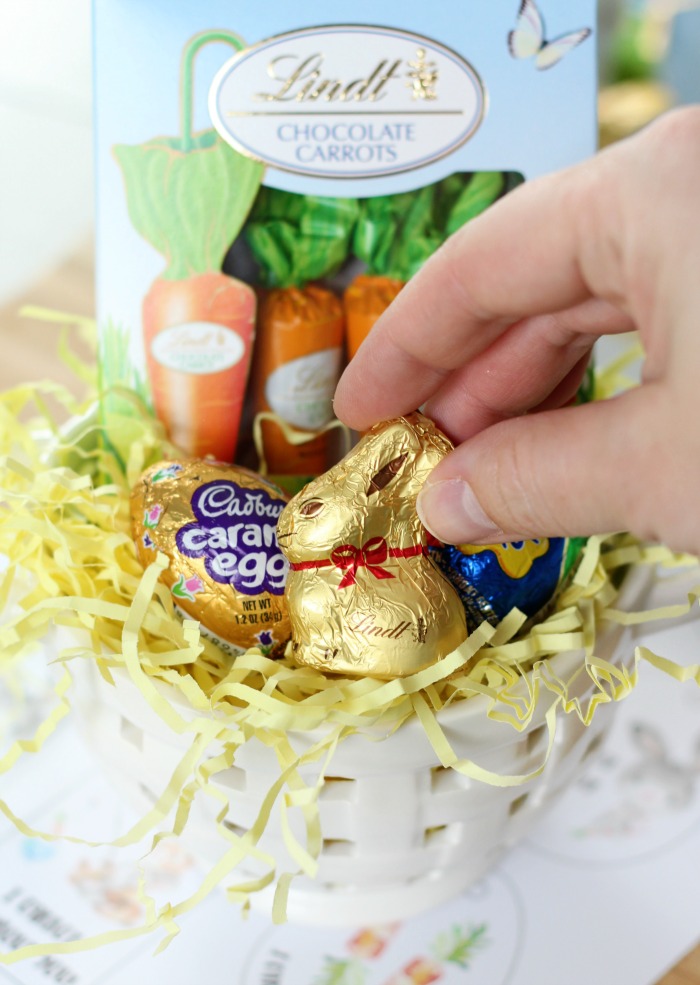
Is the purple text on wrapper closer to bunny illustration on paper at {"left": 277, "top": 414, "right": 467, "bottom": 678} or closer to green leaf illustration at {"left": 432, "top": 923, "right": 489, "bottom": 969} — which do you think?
bunny illustration on paper at {"left": 277, "top": 414, "right": 467, "bottom": 678}

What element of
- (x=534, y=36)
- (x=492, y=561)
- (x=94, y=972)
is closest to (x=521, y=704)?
(x=492, y=561)

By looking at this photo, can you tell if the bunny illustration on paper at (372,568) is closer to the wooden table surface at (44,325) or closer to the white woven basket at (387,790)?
the white woven basket at (387,790)

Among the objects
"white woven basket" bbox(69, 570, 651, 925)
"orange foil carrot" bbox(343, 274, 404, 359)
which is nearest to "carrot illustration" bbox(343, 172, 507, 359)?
"orange foil carrot" bbox(343, 274, 404, 359)

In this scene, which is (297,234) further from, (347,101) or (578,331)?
(578,331)

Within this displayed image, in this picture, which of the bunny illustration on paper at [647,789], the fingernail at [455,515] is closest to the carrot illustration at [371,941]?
the bunny illustration on paper at [647,789]

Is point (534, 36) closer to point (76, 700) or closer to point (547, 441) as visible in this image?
point (547, 441)
